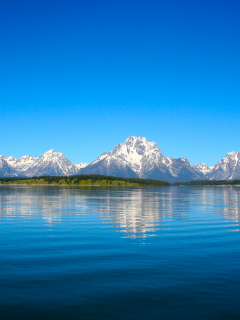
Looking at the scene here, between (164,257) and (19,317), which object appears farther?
(164,257)

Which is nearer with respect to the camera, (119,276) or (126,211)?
(119,276)

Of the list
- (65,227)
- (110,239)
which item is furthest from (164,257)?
(65,227)

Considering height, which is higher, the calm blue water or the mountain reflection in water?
the calm blue water

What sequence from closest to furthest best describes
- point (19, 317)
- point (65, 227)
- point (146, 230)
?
point (19, 317) < point (146, 230) < point (65, 227)

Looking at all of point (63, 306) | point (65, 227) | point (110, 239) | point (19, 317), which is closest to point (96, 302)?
point (63, 306)

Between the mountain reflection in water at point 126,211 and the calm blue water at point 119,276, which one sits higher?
the calm blue water at point 119,276

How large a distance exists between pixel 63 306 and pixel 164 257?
12180 millimetres

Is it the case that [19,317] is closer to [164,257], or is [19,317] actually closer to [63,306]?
[63,306]

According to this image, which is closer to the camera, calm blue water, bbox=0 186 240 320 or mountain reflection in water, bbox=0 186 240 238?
calm blue water, bbox=0 186 240 320

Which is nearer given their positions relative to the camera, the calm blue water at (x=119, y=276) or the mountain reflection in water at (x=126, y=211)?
the calm blue water at (x=119, y=276)

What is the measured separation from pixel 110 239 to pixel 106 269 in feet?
38.3

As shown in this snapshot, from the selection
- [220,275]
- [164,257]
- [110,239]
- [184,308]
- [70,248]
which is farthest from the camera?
[110,239]

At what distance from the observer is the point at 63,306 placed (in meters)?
15.6

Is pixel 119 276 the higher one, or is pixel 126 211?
pixel 119 276
